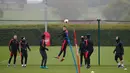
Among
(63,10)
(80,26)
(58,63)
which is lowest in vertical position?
(58,63)

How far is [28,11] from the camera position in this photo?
197ft

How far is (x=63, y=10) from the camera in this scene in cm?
6066

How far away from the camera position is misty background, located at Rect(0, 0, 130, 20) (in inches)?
2305

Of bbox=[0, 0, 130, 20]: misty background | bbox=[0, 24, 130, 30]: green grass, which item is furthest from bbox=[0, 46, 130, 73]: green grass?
bbox=[0, 0, 130, 20]: misty background

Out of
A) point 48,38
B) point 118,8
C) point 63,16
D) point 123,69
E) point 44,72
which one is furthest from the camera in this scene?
point 118,8

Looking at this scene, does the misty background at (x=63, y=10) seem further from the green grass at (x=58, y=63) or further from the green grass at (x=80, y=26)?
the green grass at (x=58, y=63)

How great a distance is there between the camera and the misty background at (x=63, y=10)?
192 feet

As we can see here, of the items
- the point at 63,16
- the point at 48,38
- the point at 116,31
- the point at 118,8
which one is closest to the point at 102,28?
the point at 116,31

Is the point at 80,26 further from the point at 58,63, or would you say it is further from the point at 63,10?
the point at 63,10

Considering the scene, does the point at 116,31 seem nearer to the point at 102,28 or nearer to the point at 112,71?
the point at 102,28

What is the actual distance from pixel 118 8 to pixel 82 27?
2309cm

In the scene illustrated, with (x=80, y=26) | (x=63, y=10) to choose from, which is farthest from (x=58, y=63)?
(x=63, y=10)

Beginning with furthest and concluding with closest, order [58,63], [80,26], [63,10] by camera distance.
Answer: [63,10] → [80,26] → [58,63]

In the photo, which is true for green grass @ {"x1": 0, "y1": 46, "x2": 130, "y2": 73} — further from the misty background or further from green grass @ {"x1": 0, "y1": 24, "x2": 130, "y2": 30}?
the misty background
